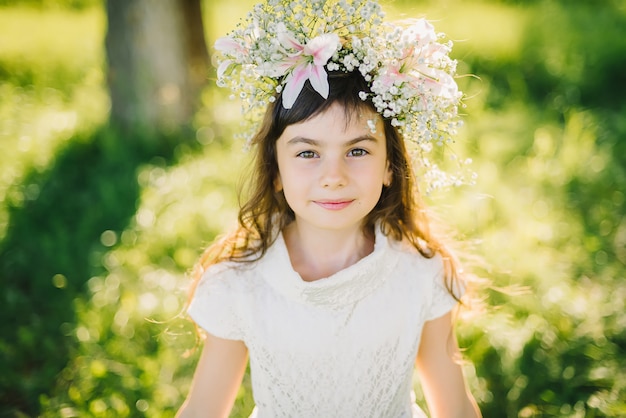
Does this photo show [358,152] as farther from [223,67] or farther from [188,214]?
[188,214]

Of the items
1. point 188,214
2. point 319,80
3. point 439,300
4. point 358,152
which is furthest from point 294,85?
point 188,214

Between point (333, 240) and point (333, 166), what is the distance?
36 cm

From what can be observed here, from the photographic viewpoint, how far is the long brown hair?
7.02 feet

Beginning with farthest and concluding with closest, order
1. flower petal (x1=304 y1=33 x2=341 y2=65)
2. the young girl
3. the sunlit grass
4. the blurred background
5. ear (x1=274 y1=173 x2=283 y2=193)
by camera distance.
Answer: the sunlit grass
the blurred background
ear (x1=274 y1=173 x2=283 y2=193)
the young girl
flower petal (x1=304 y1=33 x2=341 y2=65)

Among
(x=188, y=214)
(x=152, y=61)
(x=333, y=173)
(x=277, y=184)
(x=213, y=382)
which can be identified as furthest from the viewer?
(x=152, y=61)

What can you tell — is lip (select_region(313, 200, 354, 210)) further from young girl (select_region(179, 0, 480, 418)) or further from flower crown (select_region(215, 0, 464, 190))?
flower crown (select_region(215, 0, 464, 190))

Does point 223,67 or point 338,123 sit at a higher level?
point 223,67

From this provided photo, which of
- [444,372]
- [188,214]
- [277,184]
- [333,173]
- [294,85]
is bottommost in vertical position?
[188,214]

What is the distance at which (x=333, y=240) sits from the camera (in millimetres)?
2189

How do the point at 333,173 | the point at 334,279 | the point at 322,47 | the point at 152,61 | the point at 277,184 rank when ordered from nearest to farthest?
the point at 322,47
the point at 333,173
the point at 334,279
the point at 277,184
the point at 152,61

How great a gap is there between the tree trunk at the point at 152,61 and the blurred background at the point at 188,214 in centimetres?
2

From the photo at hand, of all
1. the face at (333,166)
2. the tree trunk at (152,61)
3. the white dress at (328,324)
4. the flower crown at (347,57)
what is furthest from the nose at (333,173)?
the tree trunk at (152,61)

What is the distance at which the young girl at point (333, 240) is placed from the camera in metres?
1.88

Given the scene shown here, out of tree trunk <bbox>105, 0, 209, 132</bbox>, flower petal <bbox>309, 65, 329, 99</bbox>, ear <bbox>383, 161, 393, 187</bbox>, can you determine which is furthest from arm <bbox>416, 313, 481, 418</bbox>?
tree trunk <bbox>105, 0, 209, 132</bbox>
